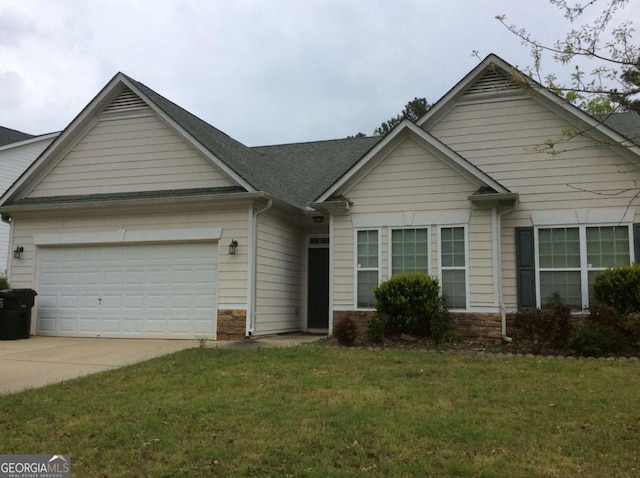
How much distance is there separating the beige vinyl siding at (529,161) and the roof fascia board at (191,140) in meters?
4.77

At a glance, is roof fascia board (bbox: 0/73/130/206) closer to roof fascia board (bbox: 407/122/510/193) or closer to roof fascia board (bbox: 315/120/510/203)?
roof fascia board (bbox: 315/120/510/203)

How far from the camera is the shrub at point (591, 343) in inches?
374

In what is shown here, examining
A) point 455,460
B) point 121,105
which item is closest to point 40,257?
point 121,105

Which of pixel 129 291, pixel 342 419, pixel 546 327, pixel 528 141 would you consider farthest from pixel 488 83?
pixel 342 419

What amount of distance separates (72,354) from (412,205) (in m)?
7.51

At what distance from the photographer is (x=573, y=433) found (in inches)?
207

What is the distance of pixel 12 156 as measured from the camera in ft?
75.6

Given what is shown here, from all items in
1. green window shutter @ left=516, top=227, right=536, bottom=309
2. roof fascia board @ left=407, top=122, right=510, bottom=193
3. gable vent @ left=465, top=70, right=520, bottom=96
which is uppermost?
gable vent @ left=465, top=70, right=520, bottom=96

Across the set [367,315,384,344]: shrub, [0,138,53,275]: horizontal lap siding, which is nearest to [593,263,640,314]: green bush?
[367,315,384,344]: shrub

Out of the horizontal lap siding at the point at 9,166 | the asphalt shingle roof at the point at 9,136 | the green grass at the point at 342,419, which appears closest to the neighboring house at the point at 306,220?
the green grass at the point at 342,419

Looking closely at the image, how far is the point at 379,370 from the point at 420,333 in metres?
3.68

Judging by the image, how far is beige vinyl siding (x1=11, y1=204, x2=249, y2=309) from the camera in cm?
1271

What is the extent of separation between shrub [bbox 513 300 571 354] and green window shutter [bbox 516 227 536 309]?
148 centimetres

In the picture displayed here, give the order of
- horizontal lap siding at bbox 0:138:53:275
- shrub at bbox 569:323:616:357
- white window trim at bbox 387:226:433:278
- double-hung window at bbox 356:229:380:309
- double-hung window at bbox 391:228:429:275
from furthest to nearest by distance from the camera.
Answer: horizontal lap siding at bbox 0:138:53:275
double-hung window at bbox 356:229:380:309
double-hung window at bbox 391:228:429:275
white window trim at bbox 387:226:433:278
shrub at bbox 569:323:616:357
